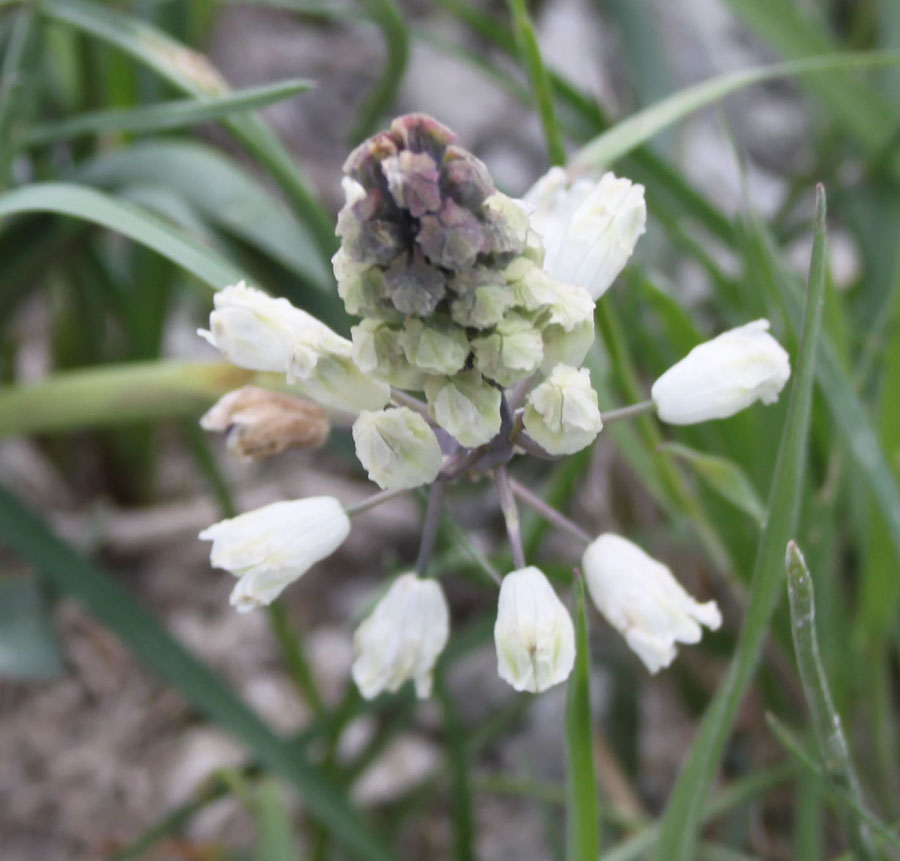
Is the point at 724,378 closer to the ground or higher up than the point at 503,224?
closer to the ground

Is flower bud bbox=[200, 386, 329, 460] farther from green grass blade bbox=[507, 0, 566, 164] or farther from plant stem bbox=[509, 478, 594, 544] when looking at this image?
green grass blade bbox=[507, 0, 566, 164]

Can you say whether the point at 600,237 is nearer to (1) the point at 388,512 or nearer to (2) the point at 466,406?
(2) the point at 466,406

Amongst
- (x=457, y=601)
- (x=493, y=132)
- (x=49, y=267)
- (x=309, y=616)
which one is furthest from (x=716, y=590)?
(x=493, y=132)

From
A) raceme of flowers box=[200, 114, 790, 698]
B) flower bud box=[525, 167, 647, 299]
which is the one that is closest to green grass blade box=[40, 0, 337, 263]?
raceme of flowers box=[200, 114, 790, 698]

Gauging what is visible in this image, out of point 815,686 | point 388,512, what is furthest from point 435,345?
point 388,512

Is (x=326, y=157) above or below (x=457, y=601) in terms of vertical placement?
above

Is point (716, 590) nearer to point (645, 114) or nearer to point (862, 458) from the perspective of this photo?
point (862, 458)

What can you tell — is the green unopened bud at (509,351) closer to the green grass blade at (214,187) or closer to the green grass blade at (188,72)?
the green grass blade at (188,72)
